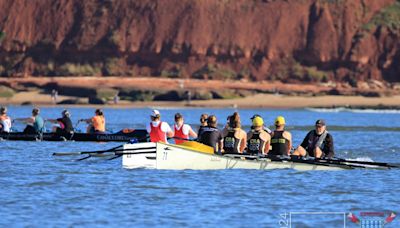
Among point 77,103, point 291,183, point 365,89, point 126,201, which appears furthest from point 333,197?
point 365,89

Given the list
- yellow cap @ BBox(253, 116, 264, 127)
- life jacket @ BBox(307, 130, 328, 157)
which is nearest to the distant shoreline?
life jacket @ BBox(307, 130, 328, 157)

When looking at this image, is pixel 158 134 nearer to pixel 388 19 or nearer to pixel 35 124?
pixel 35 124

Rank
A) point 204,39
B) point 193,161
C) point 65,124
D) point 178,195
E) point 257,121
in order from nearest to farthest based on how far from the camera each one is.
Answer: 1. point 178,195
2. point 257,121
3. point 193,161
4. point 65,124
5. point 204,39

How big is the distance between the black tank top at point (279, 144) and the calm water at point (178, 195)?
548 millimetres

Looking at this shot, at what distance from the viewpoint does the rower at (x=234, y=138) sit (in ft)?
95.2

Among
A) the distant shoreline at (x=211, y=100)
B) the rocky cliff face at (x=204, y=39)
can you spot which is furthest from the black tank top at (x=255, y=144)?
the rocky cliff face at (x=204, y=39)

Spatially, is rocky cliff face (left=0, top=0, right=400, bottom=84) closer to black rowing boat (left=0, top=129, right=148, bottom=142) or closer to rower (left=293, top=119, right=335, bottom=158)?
black rowing boat (left=0, top=129, right=148, bottom=142)

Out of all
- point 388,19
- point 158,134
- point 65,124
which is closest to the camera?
point 158,134

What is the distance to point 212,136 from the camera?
29.1 m

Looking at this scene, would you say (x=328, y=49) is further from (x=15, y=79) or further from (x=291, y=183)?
(x=291, y=183)

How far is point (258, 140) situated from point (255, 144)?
14cm

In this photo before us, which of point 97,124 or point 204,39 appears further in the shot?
point 204,39

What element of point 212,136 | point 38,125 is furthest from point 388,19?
point 212,136

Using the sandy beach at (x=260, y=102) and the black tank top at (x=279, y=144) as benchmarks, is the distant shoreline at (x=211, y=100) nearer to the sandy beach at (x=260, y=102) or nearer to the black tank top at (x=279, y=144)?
the sandy beach at (x=260, y=102)
